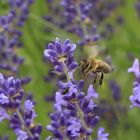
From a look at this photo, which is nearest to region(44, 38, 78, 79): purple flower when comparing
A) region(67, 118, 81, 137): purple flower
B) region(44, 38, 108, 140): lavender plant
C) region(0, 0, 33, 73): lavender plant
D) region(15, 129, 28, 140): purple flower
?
region(44, 38, 108, 140): lavender plant

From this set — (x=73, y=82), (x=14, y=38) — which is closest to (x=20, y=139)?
(x=73, y=82)

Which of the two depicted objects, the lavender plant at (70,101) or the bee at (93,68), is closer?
the lavender plant at (70,101)

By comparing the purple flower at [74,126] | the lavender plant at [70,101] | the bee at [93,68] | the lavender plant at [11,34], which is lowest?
the purple flower at [74,126]

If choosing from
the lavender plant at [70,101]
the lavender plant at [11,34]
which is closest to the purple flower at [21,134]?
the lavender plant at [70,101]

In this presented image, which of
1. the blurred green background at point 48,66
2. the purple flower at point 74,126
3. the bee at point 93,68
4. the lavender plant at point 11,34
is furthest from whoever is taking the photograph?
the blurred green background at point 48,66

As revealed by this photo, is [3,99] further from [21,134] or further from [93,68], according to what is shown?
[93,68]

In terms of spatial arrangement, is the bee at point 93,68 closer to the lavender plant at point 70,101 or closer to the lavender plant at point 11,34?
the lavender plant at point 70,101

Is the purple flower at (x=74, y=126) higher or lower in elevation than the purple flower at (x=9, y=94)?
lower
